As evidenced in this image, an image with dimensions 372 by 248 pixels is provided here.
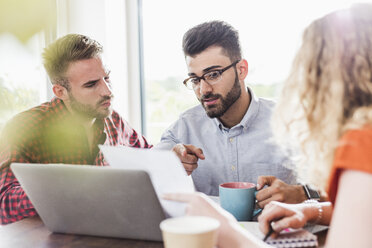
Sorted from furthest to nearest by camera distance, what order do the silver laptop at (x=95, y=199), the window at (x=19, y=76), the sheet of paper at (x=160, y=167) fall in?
1. the window at (x=19, y=76)
2. the silver laptop at (x=95, y=199)
3. the sheet of paper at (x=160, y=167)

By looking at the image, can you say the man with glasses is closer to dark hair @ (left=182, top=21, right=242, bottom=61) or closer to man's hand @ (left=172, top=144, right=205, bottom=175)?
dark hair @ (left=182, top=21, right=242, bottom=61)

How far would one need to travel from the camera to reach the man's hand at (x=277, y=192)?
3.58 feet

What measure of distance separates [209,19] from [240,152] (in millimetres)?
858

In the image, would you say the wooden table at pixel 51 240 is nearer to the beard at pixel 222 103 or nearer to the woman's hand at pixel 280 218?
the woman's hand at pixel 280 218

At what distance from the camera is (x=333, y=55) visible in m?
0.75

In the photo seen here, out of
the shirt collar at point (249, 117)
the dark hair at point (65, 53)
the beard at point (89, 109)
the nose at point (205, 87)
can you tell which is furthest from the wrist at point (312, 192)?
the dark hair at point (65, 53)

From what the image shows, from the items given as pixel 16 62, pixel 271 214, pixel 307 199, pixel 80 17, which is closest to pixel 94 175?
pixel 271 214

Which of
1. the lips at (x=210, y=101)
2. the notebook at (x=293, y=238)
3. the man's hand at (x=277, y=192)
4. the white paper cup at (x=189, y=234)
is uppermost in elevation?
the lips at (x=210, y=101)

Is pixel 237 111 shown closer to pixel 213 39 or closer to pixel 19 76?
pixel 213 39

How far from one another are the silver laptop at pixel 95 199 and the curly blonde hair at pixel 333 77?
385 mm

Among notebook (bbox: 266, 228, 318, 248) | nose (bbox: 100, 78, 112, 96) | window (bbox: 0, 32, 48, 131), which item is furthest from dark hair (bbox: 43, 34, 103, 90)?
notebook (bbox: 266, 228, 318, 248)

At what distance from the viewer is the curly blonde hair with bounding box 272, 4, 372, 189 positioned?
736 mm

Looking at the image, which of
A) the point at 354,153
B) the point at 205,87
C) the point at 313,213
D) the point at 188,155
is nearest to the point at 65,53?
the point at 205,87

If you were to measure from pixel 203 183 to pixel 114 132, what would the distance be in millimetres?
558
